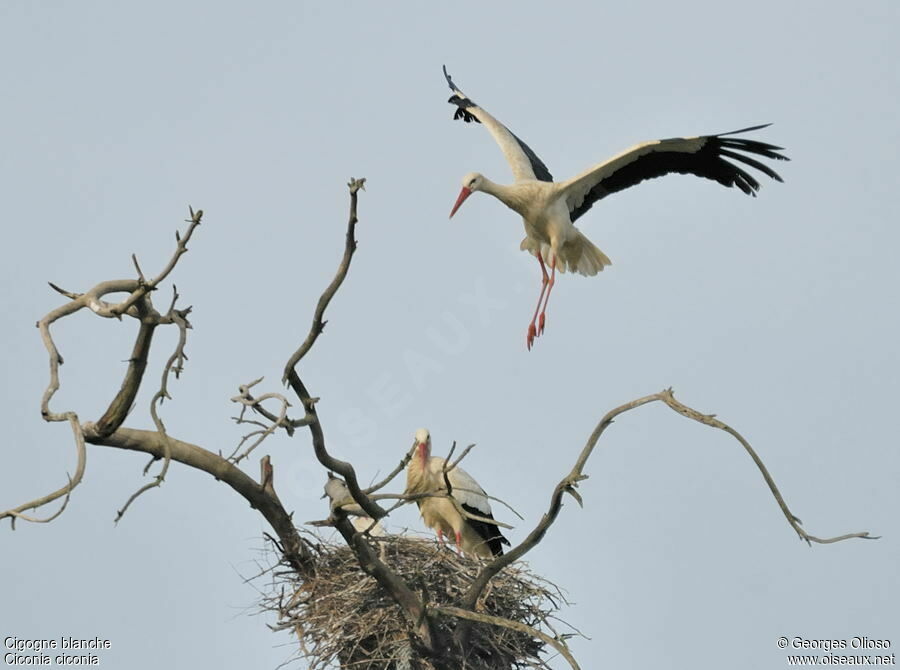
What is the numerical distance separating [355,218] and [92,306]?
1.11 meters

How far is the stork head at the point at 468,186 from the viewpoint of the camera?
10555 millimetres

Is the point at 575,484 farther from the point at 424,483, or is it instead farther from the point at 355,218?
the point at 424,483

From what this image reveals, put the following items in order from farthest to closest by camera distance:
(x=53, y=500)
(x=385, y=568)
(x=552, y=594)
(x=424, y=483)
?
1. (x=424, y=483)
2. (x=552, y=594)
3. (x=385, y=568)
4. (x=53, y=500)

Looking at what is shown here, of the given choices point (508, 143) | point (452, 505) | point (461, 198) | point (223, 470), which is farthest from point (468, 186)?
point (223, 470)

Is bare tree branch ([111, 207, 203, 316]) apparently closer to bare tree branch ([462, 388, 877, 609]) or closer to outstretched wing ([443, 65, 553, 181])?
bare tree branch ([462, 388, 877, 609])

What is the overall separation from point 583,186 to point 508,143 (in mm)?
1337

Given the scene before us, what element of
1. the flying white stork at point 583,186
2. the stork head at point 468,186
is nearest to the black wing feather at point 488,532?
the flying white stork at point 583,186

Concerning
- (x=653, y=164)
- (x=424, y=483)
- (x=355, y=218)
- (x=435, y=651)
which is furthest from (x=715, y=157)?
(x=355, y=218)

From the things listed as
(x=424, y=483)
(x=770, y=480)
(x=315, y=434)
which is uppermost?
(x=424, y=483)

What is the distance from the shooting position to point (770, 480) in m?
6.12

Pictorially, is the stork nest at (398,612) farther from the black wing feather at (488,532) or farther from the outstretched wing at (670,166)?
the outstretched wing at (670,166)

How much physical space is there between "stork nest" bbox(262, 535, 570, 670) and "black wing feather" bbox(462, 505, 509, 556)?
4.55 feet

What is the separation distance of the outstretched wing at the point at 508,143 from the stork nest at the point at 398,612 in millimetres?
4165

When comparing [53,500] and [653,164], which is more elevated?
[653,164]
